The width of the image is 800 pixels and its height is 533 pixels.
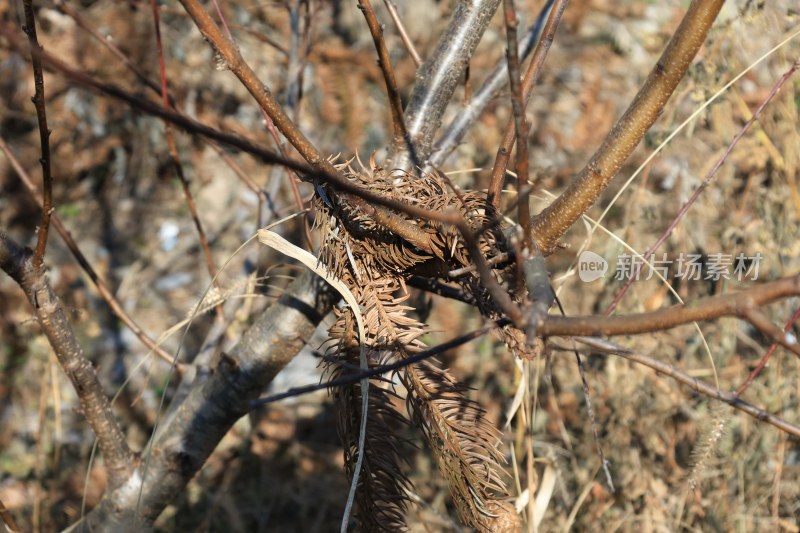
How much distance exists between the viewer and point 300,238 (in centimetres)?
302

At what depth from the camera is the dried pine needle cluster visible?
828mm

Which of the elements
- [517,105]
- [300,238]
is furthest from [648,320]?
[300,238]

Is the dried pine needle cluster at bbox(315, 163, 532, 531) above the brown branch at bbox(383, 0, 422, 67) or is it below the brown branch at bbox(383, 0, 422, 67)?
below

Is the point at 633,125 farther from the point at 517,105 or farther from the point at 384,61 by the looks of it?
the point at 384,61

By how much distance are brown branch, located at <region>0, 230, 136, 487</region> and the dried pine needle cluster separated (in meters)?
0.45

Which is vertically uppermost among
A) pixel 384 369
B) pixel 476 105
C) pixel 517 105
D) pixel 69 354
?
pixel 476 105

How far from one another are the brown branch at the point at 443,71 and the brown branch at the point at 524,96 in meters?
0.20

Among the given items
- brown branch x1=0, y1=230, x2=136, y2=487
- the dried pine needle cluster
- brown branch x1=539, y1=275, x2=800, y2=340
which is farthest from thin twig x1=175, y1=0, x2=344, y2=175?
brown branch x1=0, y1=230, x2=136, y2=487

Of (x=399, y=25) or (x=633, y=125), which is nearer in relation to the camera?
(x=633, y=125)

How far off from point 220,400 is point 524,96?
71 centimetres

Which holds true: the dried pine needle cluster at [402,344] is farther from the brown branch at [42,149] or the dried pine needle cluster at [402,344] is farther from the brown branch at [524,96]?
the brown branch at [42,149]

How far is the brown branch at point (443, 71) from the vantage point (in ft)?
3.65

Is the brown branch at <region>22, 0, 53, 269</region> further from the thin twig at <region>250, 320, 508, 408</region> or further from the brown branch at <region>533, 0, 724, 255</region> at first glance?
the brown branch at <region>533, 0, 724, 255</region>

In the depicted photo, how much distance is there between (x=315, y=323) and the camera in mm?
1124
